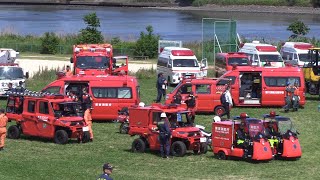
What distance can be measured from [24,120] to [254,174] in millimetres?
8999

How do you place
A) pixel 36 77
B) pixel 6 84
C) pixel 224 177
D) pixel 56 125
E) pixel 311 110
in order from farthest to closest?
pixel 36 77 → pixel 6 84 → pixel 311 110 → pixel 56 125 → pixel 224 177

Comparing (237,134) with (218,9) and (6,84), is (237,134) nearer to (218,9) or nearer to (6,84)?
(6,84)

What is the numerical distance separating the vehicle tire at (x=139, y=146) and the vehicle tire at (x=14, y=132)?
4.59 m

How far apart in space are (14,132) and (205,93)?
8.97m

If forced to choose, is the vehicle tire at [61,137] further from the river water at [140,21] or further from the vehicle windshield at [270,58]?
the river water at [140,21]

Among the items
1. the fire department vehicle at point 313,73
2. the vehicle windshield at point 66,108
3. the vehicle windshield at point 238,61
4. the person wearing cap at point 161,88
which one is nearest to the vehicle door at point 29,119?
the vehicle windshield at point 66,108

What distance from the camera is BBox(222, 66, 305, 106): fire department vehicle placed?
36062mm

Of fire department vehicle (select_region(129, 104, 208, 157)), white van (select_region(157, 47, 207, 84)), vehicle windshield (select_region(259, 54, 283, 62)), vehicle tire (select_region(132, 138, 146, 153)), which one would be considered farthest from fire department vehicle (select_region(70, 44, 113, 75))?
vehicle tire (select_region(132, 138, 146, 153))

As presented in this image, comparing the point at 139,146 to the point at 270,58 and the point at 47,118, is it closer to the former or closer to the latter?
the point at 47,118

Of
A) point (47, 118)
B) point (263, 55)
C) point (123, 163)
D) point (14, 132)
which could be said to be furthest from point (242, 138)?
point (263, 55)

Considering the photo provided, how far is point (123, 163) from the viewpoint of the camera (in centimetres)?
2397

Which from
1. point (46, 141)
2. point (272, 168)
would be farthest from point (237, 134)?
point (46, 141)

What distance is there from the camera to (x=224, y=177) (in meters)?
22.2

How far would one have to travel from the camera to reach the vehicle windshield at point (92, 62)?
40438 millimetres
